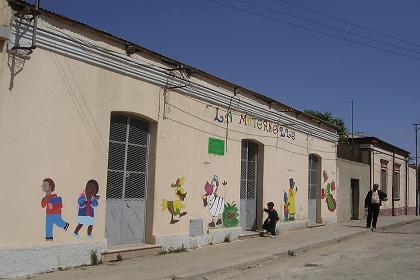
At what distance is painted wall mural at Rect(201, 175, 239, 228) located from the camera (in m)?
13.5

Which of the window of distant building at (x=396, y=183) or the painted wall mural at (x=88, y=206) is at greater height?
the window of distant building at (x=396, y=183)

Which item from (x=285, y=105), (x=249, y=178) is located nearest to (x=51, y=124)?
(x=249, y=178)

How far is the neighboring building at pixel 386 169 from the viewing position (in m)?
27.9

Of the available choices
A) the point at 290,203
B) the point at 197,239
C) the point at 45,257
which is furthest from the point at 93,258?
the point at 290,203

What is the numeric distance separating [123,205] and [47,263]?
7.96 ft

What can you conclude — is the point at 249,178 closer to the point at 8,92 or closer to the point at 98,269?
the point at 98,269

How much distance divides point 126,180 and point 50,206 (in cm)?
224

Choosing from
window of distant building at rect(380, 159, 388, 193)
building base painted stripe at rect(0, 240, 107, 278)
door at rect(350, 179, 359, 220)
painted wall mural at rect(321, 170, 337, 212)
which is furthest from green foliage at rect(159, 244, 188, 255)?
window of distant building at rect(380, 159, 388, 193)

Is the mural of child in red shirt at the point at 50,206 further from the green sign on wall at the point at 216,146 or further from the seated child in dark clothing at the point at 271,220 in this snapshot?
the seated child in dark clothing at the point at 271,220

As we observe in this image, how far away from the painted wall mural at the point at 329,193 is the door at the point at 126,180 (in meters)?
11.8

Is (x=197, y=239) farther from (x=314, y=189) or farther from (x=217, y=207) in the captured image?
(x=314, y=189)

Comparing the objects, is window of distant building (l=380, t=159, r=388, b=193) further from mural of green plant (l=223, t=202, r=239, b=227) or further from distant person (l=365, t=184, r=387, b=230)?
mural of green plant (l=223, t=202, r=239, b=227)

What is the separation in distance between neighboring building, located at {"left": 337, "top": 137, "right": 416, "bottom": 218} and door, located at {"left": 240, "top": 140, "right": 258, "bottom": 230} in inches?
325

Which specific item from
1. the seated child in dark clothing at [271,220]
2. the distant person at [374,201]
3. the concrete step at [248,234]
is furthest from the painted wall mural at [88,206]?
the distant person at [374,201]
